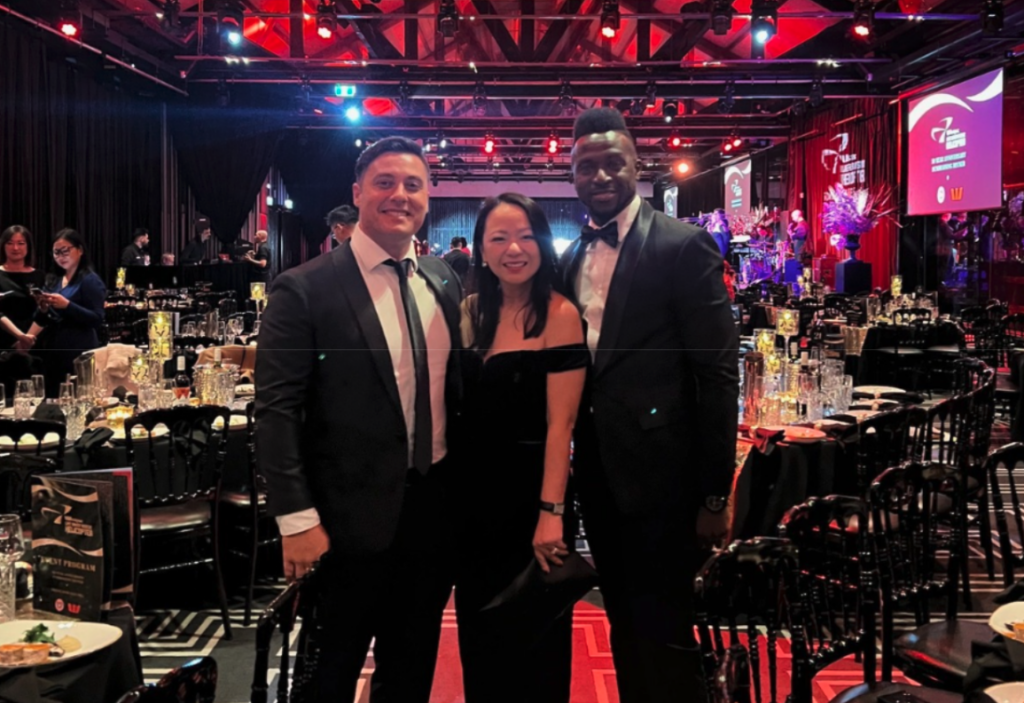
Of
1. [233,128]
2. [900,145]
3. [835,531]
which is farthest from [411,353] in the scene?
[233,128]

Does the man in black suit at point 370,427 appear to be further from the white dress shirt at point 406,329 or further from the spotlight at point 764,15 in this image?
the spotlight at point 764,15

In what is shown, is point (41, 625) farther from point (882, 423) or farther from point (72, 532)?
point (882, 423)

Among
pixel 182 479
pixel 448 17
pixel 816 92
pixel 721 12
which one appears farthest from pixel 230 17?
pixel 816 92

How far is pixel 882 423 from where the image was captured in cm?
316

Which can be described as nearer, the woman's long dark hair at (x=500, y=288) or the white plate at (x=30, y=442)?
the woman's long dark hair at (x=500, y=288)

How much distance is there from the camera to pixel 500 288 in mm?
1961

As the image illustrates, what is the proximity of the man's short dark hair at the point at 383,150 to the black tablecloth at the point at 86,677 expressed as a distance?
3.18 ft

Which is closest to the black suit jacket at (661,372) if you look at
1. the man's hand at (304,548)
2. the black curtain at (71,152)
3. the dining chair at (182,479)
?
the man's hand at (304,548)

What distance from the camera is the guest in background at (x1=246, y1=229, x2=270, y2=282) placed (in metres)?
11.8

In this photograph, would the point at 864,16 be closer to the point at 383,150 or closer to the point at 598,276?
the point at 598,276

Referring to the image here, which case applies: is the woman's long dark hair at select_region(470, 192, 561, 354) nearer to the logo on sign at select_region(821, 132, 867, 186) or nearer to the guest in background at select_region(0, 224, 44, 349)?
the guest in background at select_region(0, 224, 44, 349)

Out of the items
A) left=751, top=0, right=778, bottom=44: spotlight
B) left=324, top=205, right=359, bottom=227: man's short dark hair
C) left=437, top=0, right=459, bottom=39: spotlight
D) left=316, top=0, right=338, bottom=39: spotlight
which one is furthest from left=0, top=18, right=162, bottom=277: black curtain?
left=751, top=0, right=778, bottom=44: spotlight

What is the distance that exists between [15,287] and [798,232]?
10779 millimetres

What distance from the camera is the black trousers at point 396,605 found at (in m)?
1.87
